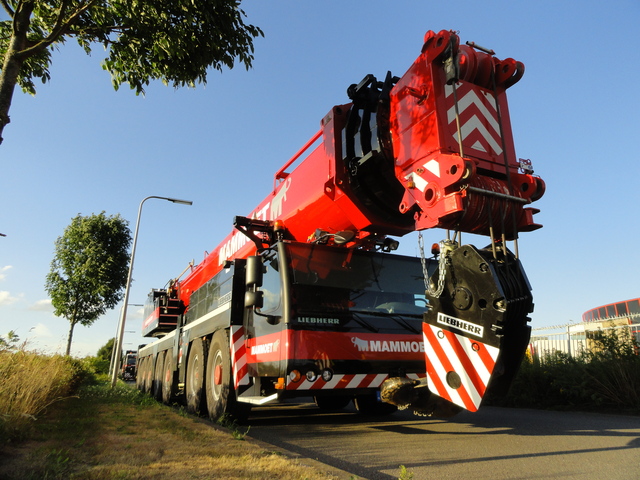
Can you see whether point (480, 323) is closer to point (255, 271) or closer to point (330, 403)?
point (255, 271)

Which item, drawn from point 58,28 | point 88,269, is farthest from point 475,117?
point 88,269

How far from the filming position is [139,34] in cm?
573

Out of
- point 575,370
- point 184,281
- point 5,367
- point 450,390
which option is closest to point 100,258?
point 184,281

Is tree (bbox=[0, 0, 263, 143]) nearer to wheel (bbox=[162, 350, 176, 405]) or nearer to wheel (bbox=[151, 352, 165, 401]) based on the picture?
wheel (bbox=[162, 350, 176, 405])

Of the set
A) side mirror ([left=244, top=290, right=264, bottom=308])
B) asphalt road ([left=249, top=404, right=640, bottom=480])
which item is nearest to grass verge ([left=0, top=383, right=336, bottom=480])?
asphalt road ([left=249, top=404, right=640, bottom=480])

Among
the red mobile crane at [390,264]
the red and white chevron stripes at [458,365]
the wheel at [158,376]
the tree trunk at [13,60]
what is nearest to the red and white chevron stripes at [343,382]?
the red mobile crane at [390,264]

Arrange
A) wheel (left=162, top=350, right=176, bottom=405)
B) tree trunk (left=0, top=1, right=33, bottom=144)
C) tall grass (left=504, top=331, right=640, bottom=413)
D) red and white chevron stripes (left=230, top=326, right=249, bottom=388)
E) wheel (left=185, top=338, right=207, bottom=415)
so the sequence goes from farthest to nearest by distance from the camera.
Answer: wheel (left=162, top=350, right=176, bottom=405)
tall grass (left=504, top=331, right=640, bottom=413)
wheel (left=185, top=338, right=207, bottom=415)
red and white chevron stripes (left=230, top=326, right=249, bottom=388)
tree trunk (left=0, top=1, right=33, bottom=144)

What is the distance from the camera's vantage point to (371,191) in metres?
5.11

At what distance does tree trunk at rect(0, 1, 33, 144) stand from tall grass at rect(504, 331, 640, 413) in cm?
918

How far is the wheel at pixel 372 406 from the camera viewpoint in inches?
295

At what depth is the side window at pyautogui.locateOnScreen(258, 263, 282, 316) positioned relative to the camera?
18.0ft

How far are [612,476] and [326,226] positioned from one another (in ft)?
11.7

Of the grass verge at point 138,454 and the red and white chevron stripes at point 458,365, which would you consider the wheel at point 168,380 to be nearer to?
the grass verge at point 138,454

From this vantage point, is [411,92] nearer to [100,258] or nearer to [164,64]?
[164,64]
